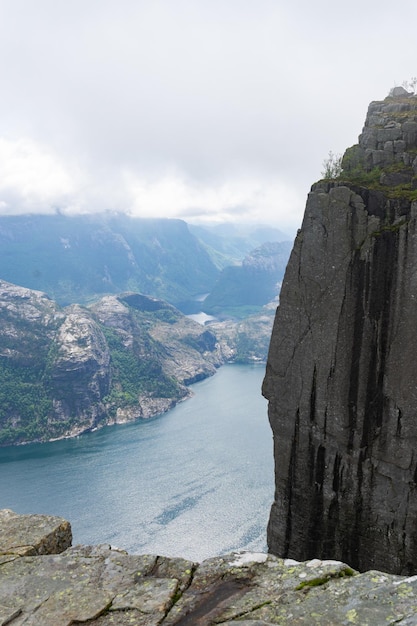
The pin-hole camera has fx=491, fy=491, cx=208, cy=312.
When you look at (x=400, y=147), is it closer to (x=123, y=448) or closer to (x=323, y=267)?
(x=323, y=267)

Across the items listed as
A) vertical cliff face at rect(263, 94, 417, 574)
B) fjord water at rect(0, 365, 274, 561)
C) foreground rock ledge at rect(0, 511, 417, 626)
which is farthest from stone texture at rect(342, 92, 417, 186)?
fjord water at rect(0, 365, 274, 561)

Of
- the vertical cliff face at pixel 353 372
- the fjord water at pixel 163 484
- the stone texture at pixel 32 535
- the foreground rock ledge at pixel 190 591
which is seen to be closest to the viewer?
the foreground rock ledge at pixel 190 591

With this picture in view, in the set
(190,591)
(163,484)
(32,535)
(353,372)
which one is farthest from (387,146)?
(163,484)

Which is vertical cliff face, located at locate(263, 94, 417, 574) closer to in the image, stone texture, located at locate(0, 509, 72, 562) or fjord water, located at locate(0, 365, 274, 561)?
stone texture, located at locate(0, 509, 72, 562)

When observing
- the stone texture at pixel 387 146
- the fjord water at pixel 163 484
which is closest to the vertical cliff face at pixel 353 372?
the stone texture at pixel 387 146

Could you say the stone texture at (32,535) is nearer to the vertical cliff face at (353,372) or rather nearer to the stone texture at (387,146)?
the vertical cliff face at (353,372)

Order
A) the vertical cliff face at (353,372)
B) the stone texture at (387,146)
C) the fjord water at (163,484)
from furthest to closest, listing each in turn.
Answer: the fjord water at (163,484) < the stone texture at (387,146) < the vertical cliff face at (353,372)
